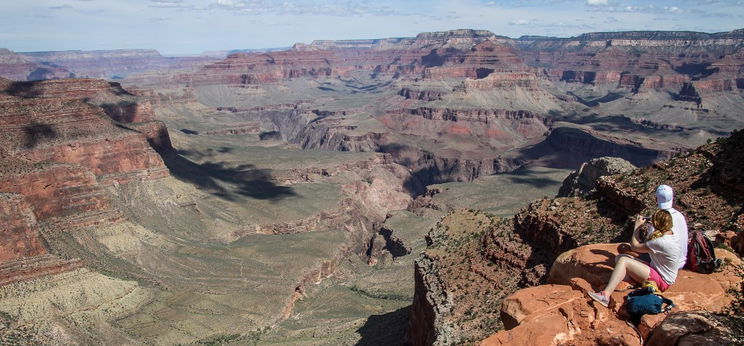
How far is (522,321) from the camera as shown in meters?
16.7

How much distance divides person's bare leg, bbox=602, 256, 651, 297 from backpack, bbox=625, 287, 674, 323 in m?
0.56

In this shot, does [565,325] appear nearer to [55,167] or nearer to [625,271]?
[625,271]

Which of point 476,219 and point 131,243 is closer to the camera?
point 476,219

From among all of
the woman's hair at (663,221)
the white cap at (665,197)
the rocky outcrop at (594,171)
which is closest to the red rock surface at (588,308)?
the woman's hair at (663,221)

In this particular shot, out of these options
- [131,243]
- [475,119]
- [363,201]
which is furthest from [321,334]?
[475,119]

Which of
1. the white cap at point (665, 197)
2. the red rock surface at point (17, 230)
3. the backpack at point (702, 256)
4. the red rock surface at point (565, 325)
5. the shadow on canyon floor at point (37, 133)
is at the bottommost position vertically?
the red rock surface at point (17, 230)

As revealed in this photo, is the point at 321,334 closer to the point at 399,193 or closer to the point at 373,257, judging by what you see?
the point at 373,257

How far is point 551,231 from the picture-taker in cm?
3134

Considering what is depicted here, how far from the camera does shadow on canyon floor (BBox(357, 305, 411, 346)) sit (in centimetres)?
4825

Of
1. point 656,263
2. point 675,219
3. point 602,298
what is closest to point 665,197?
point 675,219

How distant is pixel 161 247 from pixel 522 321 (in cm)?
6438

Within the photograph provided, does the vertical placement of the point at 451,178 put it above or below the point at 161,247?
below

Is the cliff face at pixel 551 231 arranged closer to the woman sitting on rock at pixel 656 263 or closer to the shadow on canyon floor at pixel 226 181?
the woman sitting on rock at pixel 656 263

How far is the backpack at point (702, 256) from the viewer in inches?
632
